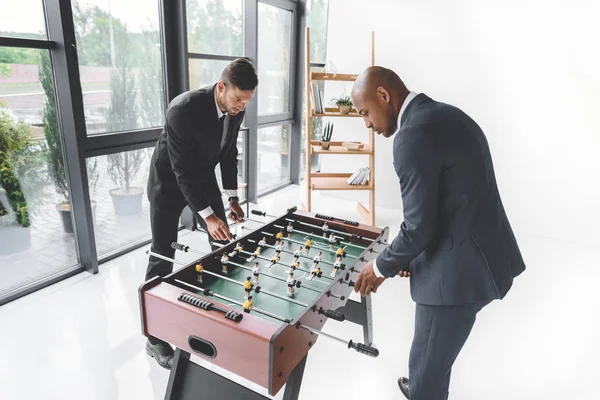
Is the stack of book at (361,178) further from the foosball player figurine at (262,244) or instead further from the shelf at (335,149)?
the foosball player figurine at (262,244)

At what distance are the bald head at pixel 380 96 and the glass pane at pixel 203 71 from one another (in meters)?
2.50

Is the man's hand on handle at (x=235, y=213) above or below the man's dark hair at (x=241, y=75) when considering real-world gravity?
below

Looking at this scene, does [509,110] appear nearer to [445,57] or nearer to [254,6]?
[445,57]

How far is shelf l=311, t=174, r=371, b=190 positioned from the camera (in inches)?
163

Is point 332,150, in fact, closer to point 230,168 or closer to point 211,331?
point 230,168

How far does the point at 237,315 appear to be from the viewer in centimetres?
127

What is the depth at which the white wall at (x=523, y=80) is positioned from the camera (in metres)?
3.69

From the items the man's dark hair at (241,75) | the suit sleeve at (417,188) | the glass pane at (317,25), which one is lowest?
the suit sleeve at (417,188)

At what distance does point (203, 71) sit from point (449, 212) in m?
2.98

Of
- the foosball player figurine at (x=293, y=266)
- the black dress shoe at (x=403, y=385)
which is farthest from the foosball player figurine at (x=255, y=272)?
the black dress shoe at (x=403, y=385)

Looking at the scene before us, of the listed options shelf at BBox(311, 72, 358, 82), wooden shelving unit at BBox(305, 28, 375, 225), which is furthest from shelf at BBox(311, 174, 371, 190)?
shelf at BBox(311, 72, 358, 82)

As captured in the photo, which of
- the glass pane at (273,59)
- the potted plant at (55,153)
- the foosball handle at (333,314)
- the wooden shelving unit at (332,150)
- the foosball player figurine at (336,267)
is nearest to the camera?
the foosball handle at (333,314)

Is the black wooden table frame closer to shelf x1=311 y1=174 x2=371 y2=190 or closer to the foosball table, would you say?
the foosball table

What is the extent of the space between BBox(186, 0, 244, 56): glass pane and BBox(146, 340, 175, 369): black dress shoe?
8.18 feet
